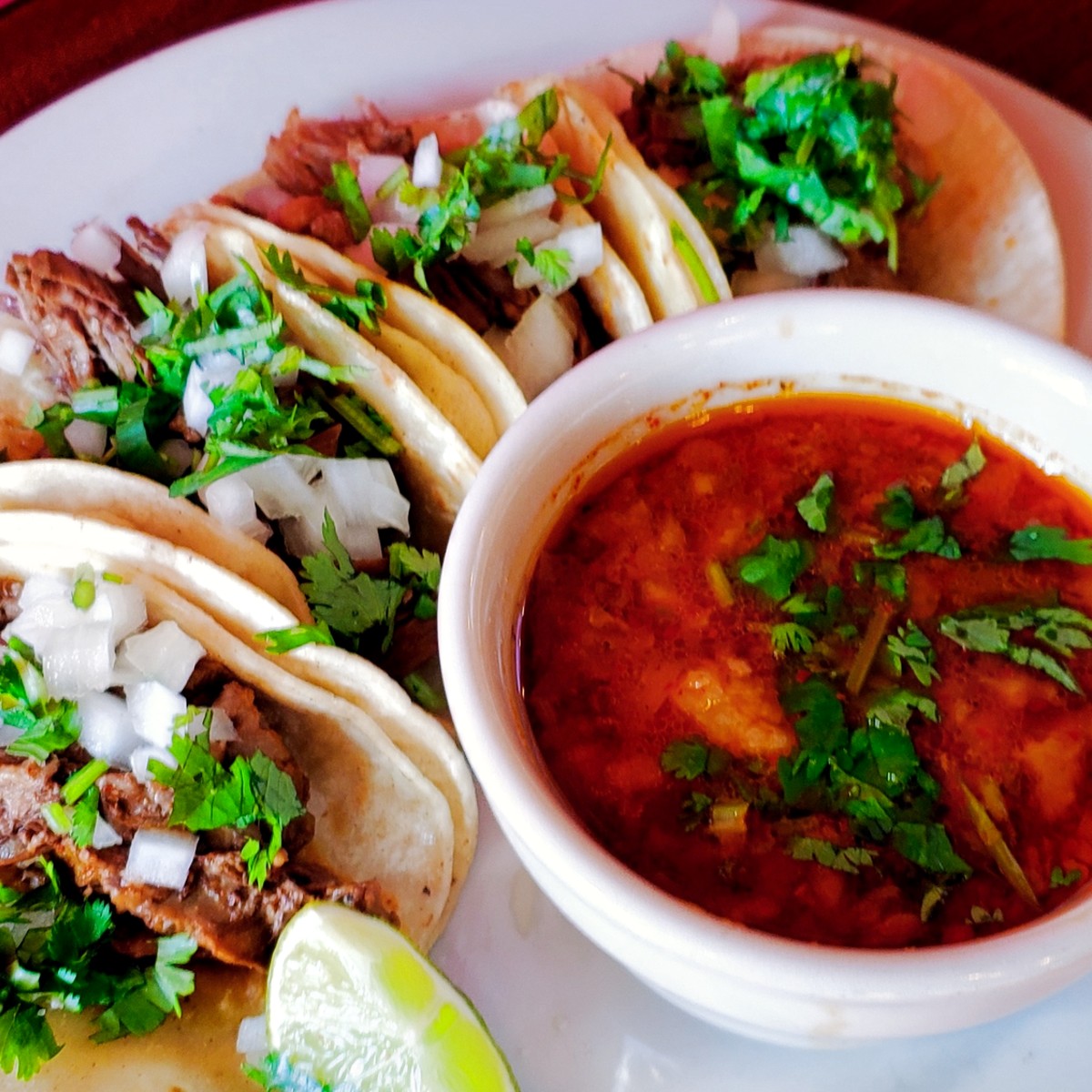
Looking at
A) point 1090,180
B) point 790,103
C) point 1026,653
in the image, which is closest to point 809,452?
point 1026,653

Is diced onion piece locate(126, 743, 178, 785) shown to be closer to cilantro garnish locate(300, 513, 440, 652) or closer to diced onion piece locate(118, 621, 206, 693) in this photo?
diced onion piece locate(118, 621, 206, 693)

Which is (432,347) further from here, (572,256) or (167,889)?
(167,889)

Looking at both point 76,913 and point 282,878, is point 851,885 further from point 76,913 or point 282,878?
point 76,913

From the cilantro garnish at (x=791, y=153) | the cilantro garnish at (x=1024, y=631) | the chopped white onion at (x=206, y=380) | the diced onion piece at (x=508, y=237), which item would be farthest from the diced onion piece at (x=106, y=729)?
the cilantro garnish at (x=791, y=153)

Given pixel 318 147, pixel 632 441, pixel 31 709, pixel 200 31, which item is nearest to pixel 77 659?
pixel 31 709

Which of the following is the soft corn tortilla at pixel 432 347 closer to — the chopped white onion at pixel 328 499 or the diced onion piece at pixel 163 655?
the chopped white onion at pixel 328 499

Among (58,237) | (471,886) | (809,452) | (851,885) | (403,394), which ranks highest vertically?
(58,237)
